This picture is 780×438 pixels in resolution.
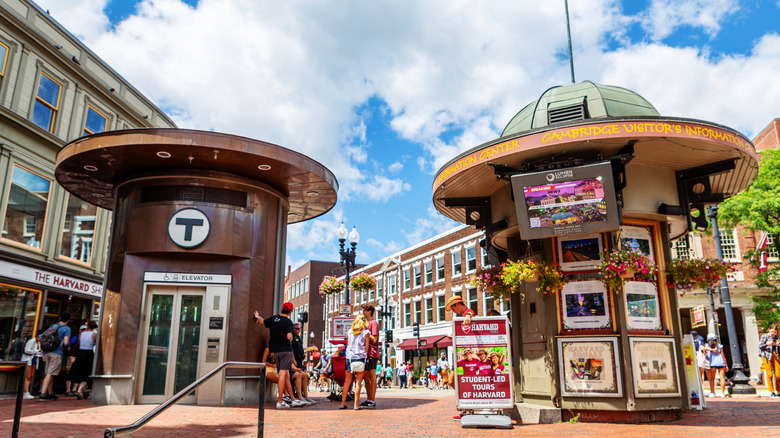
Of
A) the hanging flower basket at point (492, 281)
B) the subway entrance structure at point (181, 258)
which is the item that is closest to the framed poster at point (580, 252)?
the hanging flower basket at point (492, 281)

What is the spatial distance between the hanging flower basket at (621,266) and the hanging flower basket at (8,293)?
621 inches

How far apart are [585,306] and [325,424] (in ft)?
14.2

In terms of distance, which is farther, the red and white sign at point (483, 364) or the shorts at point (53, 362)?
the shorts at point (53, 362)

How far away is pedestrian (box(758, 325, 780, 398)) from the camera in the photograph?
1351 centimetres

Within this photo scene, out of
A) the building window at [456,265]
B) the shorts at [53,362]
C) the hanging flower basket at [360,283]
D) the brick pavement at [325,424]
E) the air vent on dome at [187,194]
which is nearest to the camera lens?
the brick pavement at [325,424]

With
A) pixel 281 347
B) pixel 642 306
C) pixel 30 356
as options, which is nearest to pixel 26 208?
pixel 30 356

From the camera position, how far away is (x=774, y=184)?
24359mm

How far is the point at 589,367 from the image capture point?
27.5ft

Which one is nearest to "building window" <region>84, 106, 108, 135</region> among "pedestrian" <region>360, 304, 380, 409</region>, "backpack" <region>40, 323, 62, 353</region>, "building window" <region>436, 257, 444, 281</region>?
"backpack" <region>40, 323, 62, 353</region>

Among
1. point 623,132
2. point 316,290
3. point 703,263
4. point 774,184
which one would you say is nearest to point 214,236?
point 623,132

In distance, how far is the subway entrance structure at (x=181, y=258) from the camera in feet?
34.2

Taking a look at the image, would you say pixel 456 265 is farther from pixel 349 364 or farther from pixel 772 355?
pixel 349 364

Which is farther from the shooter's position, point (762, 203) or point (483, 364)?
point (762, 203)

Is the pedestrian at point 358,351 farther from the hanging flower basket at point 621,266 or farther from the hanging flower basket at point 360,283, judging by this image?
the hanging flower basket at point 360,283
